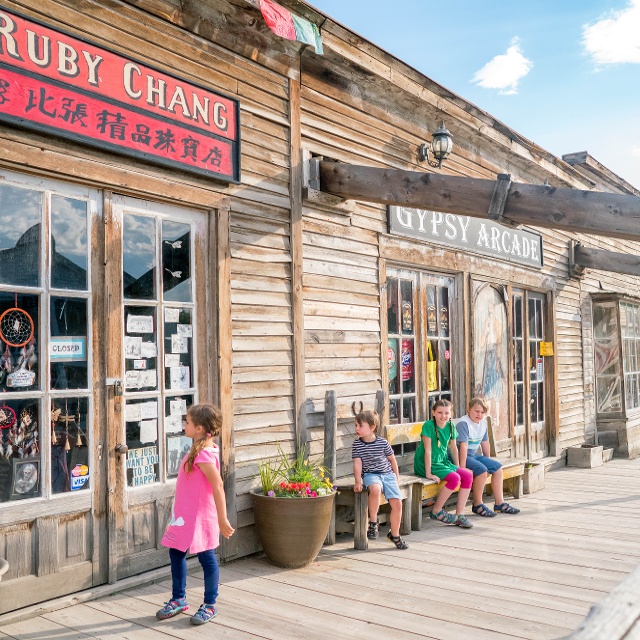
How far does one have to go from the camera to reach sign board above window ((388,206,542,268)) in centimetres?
715

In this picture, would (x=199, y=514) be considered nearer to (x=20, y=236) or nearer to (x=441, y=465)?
(x=20, y=236)

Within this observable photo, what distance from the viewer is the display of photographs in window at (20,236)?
3943 millimetres

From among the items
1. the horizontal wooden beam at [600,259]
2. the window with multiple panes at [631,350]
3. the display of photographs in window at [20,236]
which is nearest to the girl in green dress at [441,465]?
the display of photographs in window at [20,236]

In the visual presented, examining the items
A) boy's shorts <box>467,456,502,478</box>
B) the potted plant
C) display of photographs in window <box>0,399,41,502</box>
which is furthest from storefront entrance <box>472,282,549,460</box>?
display of photographs in window <box>0,399,41,502</box>

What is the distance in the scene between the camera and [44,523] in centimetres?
400

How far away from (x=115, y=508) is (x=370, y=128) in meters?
4.32

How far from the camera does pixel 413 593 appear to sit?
4.27 metres

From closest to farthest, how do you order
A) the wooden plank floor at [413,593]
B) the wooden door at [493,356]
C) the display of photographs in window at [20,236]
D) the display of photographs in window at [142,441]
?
the wooden plank floor at [413,593]
the display of photographs in window at [20,236]
the display of photographs in window at [142,441]
the wooden door at [493,356]

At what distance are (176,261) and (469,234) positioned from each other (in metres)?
4.27

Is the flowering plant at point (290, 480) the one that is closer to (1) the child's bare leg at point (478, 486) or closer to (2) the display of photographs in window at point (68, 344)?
(2) the display of photographs in window at point (68, 344)

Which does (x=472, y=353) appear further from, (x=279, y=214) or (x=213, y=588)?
(x=213, y=588)

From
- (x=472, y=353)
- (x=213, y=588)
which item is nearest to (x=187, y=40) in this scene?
(x=213, y=588)

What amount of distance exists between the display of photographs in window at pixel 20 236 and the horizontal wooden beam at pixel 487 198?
2.61m

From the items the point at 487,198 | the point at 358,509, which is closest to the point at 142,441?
the point at 358,509
